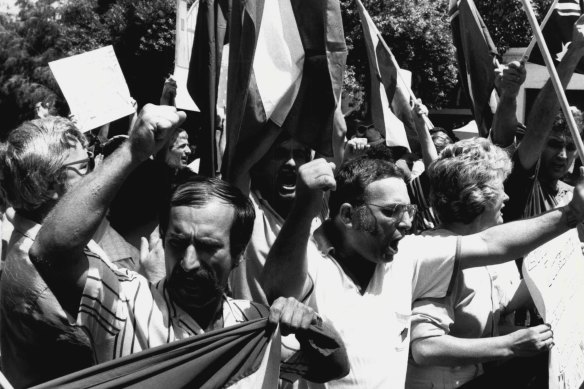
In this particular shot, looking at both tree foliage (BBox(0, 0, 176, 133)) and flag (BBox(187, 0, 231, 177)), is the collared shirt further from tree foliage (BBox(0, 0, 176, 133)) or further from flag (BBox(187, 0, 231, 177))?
tree foliage (BBox(0, 0, 176, 133))

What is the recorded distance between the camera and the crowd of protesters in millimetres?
2227

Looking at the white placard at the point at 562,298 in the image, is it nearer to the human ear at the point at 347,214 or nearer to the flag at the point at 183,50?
the human ear at the point at 347,214

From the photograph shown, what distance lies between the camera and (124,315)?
2.24 m

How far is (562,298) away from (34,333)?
6.28 ft

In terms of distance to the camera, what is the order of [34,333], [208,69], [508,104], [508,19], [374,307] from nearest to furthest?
[34,333] < [374,307] < [508,104] < [208,69] < [508,19]

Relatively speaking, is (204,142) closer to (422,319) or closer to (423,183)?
(423,183)

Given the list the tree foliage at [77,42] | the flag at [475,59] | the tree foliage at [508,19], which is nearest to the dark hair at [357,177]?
the flag at [475,59]

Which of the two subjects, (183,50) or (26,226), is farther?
(183,50)

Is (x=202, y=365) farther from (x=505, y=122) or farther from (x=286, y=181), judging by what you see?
(x=505, y=122)

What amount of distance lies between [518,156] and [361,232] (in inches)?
45.4

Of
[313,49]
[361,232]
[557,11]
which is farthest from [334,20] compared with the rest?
[557,11]

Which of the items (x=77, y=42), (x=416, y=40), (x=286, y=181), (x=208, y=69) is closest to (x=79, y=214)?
(x=286, y=181)

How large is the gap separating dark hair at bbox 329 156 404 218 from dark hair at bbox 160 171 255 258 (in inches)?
21.2

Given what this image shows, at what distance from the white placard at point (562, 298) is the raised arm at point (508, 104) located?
68cm
